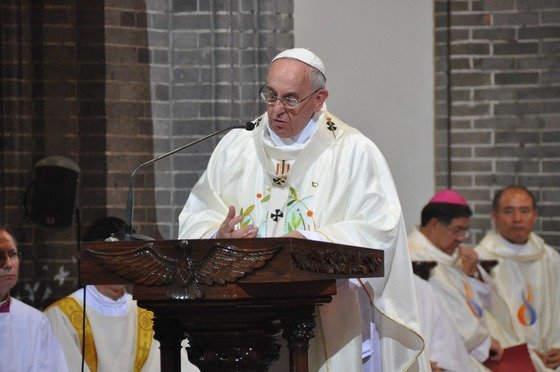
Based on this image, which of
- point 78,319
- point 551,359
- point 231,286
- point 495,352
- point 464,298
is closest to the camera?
point 231,286

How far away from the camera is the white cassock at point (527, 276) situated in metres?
10.2

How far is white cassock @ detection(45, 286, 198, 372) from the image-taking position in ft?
24.3

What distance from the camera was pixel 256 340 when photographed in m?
4.85

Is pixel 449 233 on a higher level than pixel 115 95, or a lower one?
lower

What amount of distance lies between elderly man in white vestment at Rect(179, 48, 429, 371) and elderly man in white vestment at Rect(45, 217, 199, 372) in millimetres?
1784

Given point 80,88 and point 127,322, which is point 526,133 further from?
point 127,322

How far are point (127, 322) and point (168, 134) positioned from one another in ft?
5.84

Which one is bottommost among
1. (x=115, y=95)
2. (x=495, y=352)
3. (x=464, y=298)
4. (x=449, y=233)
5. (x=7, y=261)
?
(x=495, y=352)

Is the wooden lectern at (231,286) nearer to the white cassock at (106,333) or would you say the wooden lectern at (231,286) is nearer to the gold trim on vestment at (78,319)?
the white cassock at (106,333)

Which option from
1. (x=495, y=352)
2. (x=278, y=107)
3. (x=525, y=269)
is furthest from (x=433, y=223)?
(x=278, y=107)

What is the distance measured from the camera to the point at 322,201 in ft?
18.6

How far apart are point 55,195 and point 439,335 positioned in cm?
238

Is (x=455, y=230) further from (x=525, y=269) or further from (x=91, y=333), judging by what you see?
(x=91, y=333)

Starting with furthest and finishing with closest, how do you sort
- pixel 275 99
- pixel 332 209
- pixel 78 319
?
pixel 78 319
pixel 332 209
pixel 275 99
